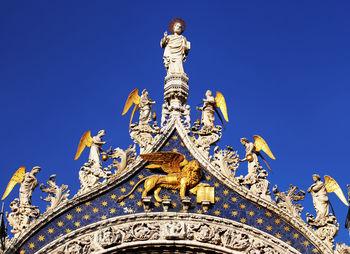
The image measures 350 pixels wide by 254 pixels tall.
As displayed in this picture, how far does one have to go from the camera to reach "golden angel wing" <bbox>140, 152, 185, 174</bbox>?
1577cm

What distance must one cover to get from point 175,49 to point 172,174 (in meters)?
3.51

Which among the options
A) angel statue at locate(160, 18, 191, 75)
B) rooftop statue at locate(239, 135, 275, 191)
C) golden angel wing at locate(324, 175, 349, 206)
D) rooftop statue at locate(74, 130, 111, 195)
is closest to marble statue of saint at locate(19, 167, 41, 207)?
rooftop statue at locate(74, 130, 111, 195)

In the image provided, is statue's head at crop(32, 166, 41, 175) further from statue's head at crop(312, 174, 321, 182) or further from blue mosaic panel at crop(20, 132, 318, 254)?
statue's head at crop(312, 174, 321, 182)

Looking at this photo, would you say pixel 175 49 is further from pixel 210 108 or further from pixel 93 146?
pixel 93 146

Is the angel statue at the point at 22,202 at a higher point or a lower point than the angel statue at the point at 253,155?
lower

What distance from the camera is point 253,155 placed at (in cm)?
1612

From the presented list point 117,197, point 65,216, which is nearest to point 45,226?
point 65,216

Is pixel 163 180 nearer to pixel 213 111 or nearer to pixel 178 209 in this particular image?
pixel 178 209

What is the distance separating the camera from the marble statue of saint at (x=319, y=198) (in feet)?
50.0

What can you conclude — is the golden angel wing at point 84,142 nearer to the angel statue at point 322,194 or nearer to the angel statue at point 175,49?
the angel statue at point 175,49

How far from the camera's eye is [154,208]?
15219mm

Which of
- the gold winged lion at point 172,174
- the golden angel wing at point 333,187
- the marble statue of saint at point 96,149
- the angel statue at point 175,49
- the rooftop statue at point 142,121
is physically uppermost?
the angel statue at point 175,49

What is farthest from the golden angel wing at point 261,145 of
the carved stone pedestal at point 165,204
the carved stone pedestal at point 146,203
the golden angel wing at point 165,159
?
the carved stone pedestal at point 146,203

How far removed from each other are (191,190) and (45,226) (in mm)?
2821
